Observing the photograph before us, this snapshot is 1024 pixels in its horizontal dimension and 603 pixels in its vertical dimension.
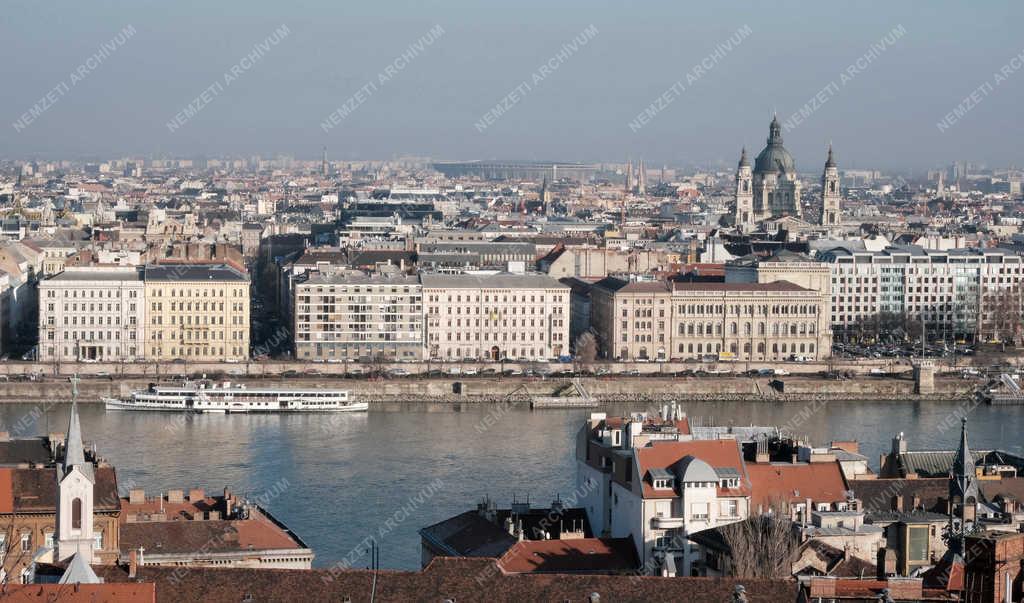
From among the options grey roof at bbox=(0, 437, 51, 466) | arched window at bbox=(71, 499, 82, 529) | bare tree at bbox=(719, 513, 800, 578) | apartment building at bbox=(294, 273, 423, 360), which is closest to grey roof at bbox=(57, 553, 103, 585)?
arched window at bbox=(71, 499, 82, 529)

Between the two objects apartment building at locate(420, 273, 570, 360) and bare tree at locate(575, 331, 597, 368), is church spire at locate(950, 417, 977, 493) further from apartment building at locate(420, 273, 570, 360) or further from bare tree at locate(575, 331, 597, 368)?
apartment building at locate(420, 273, 570, 360)

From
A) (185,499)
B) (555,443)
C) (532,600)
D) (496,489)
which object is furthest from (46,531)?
(555,443)

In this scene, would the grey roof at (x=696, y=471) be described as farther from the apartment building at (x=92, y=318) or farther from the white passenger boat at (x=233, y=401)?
the apartment building at (x=92, y=318)

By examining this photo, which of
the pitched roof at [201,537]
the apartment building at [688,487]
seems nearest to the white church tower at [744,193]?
the apartment building at [688,487]

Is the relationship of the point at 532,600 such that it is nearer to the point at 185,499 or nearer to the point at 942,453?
the point at 185,499

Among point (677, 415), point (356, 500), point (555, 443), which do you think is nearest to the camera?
point (677, 415)
